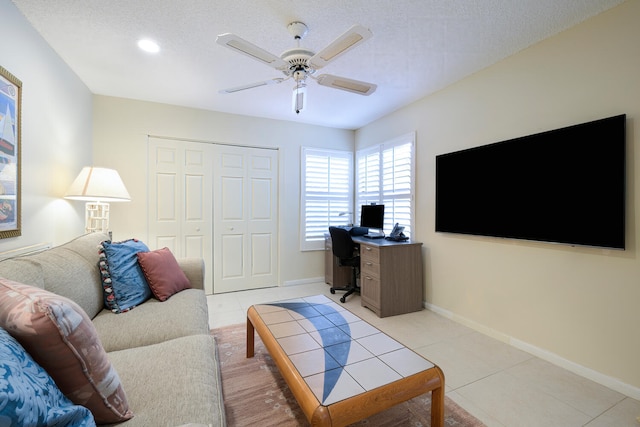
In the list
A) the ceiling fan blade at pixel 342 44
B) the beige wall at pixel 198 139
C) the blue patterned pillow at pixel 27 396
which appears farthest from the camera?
the beige wall at pixel 198 139

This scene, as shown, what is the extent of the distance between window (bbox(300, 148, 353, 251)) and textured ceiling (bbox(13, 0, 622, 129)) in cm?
134

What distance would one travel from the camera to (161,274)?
6.85ft

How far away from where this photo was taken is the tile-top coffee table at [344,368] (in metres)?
1.13

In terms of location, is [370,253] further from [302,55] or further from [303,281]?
[302,55]

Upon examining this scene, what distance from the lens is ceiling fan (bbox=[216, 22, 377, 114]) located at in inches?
60.6

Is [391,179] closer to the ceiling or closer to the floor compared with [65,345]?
closer to the ceiling

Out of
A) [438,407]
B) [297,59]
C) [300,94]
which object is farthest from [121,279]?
[438,407]

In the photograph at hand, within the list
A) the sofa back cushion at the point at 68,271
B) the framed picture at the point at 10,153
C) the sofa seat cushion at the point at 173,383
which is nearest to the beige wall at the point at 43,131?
the framed picture at the point at 10,153

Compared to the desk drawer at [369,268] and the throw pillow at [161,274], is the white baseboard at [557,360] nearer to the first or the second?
the desk drawer at [369,268]

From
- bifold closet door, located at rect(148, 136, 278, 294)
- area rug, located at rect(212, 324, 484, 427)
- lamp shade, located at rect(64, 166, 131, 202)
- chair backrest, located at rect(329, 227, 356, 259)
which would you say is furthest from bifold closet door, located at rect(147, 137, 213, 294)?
area rug, located at rect(212, 324, 484, 427)

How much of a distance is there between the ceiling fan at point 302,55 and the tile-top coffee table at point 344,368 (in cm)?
165

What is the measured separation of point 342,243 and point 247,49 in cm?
245

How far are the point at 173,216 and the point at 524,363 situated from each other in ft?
12.8

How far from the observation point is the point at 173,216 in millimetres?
3605
